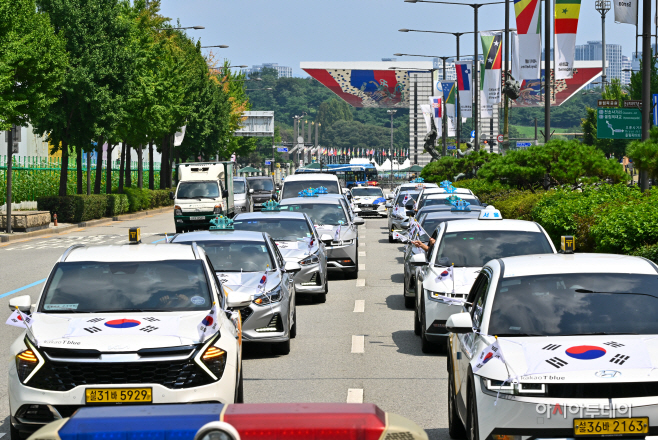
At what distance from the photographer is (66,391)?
676 centimetres

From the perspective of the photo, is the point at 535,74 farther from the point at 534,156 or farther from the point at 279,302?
the point at 279,302

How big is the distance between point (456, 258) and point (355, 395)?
3701 millimetres

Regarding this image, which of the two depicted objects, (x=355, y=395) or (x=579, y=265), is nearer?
(x=579, y=265)

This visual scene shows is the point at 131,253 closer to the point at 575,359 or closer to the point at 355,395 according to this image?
the point at 355,395

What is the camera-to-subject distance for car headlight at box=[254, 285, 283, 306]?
11.2 metres

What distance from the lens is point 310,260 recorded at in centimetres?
1606

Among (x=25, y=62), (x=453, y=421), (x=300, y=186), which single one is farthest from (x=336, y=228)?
(x=25, y=62)

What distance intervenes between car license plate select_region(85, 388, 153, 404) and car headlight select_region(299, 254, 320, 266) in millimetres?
9197

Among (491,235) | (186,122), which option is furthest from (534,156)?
(186,122)

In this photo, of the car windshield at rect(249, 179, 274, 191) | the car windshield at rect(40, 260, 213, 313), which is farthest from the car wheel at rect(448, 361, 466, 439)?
the car windshield at rect(249, 179, 274, 191)

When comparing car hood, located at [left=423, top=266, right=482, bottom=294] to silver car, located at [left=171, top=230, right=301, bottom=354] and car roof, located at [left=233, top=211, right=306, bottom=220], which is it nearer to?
silver car, located at [left=171, top=230, right=301, bottom=354]

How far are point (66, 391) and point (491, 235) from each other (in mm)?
6914

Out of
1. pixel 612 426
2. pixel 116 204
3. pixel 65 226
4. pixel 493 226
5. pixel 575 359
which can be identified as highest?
pixel 493 226

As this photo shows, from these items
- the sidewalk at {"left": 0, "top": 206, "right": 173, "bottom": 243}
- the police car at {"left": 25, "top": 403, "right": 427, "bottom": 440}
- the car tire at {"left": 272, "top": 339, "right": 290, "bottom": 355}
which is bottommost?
the sidewalk at {"left": 0, "top": 206, "right": 173, "bottom": 243}
